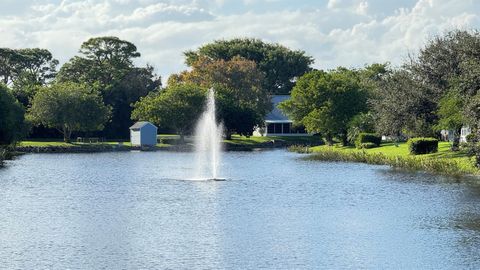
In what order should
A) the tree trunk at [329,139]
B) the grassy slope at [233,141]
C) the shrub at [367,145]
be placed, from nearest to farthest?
the shrub at [367,145] < the tree trunk at [329,139] < the grassy slope at [233,141]

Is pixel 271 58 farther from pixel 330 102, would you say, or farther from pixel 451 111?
pixel 451 111

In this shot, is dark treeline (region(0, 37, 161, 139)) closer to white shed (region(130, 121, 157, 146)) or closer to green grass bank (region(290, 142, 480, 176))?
white shed (region(130, 121, 157, 146))

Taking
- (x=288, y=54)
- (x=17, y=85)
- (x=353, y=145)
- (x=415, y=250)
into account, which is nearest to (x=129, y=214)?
(x=415, y=250)

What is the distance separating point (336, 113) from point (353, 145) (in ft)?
15.9

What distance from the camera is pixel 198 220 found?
45.0 meters

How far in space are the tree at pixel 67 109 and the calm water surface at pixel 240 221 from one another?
→ 54.6 meters

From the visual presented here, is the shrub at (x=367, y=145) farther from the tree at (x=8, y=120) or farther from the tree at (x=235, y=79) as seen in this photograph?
the tree at (x=235, y=79)

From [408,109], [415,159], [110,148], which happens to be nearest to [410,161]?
[415,159]

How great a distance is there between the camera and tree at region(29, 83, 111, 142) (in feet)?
427

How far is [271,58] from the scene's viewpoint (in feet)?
612

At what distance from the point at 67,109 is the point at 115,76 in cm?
3557

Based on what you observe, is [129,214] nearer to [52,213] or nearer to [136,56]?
[52,213]

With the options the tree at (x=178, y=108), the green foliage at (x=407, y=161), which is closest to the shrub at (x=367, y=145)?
the green foliage at (x=407, y=161)

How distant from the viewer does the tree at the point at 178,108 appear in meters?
136
